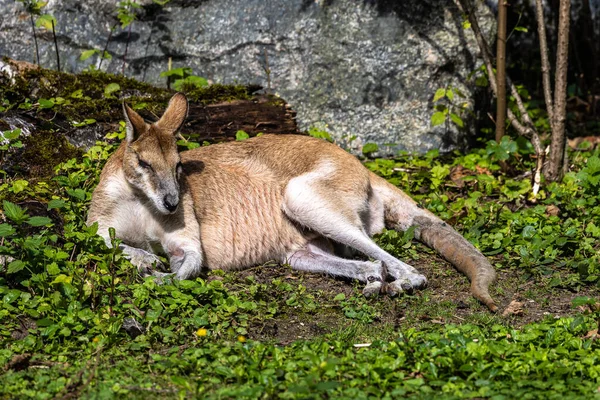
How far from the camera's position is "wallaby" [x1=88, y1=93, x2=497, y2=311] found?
216 inches

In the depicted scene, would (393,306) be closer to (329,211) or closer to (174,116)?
(329,211)

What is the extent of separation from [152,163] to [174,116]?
52cm

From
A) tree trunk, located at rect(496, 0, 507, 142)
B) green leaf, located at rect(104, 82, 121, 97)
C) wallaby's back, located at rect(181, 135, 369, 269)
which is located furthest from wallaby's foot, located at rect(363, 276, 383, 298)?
green leaf, located at rect(104, 82, 121, 97)

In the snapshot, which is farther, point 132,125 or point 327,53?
point 327,53

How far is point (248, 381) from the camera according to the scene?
3873 millimetres

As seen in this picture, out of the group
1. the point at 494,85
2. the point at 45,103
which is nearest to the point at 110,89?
the point at 45,103

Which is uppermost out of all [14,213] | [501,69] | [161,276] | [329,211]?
[501,69]

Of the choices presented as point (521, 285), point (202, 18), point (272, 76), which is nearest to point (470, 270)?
point (521, 285)

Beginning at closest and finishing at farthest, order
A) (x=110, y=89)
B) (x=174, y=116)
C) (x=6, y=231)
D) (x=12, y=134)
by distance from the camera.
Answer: (x=6, y=231)
(x=174, y=116)
(x=12, y=134)
(x=110, y=89)

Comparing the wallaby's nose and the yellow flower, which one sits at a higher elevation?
the wallaby's nose

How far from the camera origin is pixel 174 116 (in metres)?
5.79

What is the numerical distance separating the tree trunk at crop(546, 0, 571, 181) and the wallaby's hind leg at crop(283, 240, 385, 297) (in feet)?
8.42

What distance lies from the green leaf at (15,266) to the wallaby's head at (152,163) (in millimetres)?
957

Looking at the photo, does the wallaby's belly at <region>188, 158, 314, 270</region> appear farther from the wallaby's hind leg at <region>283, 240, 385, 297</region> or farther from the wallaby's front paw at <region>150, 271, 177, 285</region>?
the wallaby's front paw at <region>150, 271, 177, 285</region>
